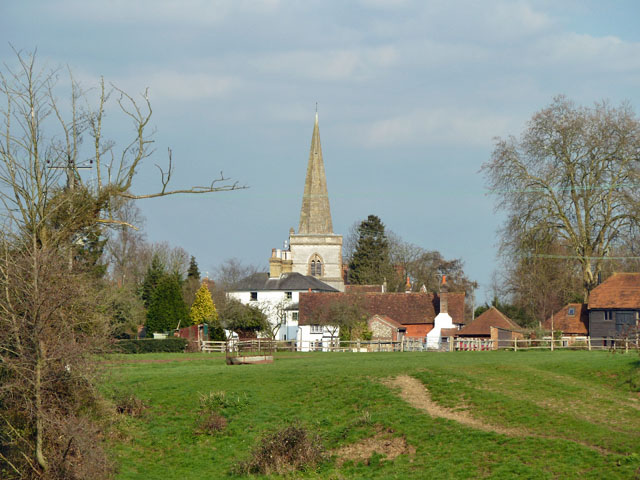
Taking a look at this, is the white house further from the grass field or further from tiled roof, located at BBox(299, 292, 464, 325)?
the grass field

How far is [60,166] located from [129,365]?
26967 millimetres

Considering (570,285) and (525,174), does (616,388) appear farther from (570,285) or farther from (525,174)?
(570,285)

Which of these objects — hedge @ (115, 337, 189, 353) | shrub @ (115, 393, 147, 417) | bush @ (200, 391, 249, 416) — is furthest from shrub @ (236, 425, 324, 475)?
hedge @ (115, 337, 189, 353)

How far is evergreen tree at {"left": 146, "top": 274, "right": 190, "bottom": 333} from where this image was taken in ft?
243

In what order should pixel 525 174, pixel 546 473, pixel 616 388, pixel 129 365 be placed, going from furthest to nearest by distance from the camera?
pixel 525 174 → pixel 129 365 → pixel 616 388 → pixel 546 473

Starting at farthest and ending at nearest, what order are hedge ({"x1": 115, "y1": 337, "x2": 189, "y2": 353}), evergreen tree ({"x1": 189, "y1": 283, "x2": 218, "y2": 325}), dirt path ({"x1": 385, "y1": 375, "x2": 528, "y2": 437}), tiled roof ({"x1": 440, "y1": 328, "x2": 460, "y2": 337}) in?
evergreen tree ({"x1": 189, "y1": 283, "x2": 218, "y2": 325}) < tiled roof ({"x1": 440, "y1": 328, "x2": 460, "y2": 337}) < hedge ({"x1": 115, "y1": 337, "x2": 189, "y2": 353}) < dirt path ({"x1": 385, "y1": 375, "x2": 528, "y2": 437})

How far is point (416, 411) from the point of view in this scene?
30.0 meters

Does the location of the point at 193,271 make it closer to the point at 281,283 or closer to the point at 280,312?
the point at 281,283

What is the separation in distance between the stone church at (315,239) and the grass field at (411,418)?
69987 mm

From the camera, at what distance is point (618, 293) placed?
65.9 meters

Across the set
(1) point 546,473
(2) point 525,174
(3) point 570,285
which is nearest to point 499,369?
(1) point 546,473

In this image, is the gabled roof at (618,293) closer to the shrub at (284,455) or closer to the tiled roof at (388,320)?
the tiled roof at (388,320)

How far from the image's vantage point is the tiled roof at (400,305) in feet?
249

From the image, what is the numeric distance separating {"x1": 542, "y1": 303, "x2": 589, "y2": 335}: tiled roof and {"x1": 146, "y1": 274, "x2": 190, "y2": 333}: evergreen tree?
112 ft
